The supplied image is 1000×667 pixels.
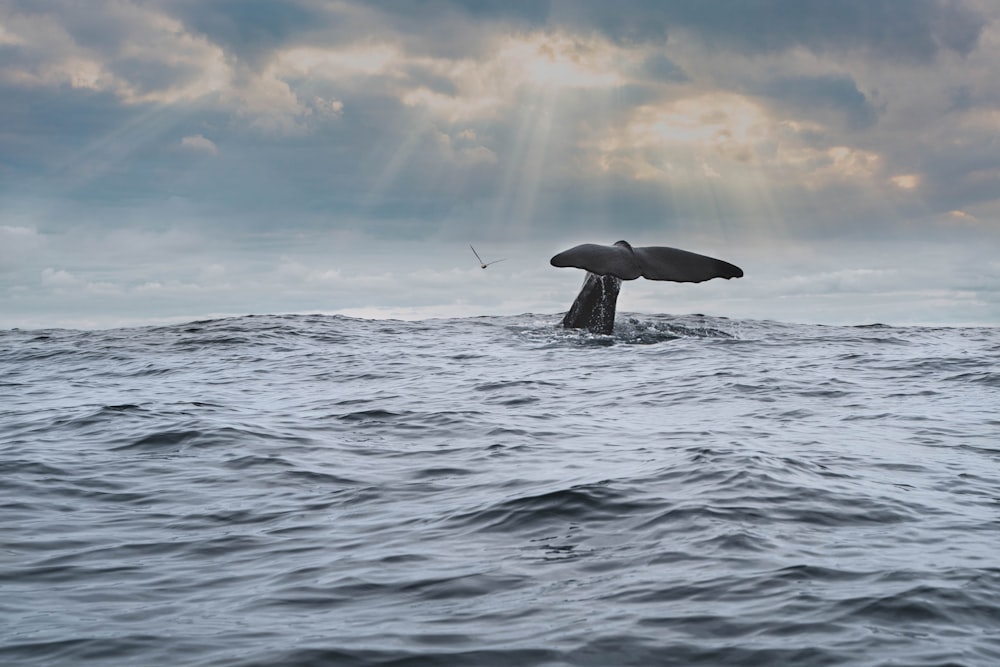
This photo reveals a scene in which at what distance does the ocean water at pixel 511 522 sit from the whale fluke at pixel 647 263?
2.21 metres

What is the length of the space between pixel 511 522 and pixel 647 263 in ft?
42.0

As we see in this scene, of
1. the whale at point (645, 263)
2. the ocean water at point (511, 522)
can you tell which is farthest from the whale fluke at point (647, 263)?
the ocean water at point (511, 522)

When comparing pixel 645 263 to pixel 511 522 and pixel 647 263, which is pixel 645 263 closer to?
pixel 647 263

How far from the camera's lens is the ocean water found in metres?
5.08

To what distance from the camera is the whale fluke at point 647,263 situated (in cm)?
1917

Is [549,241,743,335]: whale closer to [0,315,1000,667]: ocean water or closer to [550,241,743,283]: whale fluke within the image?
[550,241,743,283]: whale fluke

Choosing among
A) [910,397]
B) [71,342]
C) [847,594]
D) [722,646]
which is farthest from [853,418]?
[71,342]

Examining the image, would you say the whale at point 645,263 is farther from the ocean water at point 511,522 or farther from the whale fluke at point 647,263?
the ocean water at point 511,522

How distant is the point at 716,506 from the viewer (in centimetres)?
801

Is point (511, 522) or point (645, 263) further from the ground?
point (645, 263)

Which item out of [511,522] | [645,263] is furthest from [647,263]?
[511,522]

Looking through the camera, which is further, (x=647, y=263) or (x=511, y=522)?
(x=647, y=263)

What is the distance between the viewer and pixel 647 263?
19797mm

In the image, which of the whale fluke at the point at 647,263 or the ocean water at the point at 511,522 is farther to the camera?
the whale fluke at the point at 647,263
